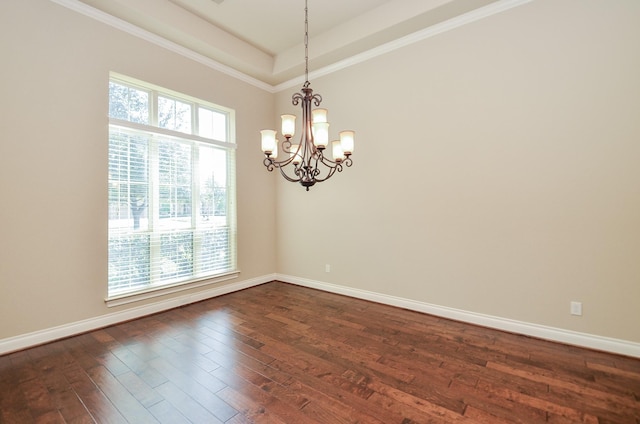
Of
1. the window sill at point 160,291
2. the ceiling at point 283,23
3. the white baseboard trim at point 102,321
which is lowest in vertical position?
the white baseboard trim at point 102,321

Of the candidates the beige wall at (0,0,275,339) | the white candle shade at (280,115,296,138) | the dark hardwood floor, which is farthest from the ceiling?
the dark hardwood floor

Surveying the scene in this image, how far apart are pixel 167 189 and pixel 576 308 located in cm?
461

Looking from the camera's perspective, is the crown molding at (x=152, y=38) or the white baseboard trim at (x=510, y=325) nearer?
the white baseboard trim at (x=510, y=325)

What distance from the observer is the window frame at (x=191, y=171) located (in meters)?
3.31

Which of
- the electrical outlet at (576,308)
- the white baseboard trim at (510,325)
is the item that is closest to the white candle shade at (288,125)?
the white baseboard trim at (510,325)

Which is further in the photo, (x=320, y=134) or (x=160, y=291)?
(x=160, y=291)

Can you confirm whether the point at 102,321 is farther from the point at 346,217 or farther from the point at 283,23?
the point at 283,23

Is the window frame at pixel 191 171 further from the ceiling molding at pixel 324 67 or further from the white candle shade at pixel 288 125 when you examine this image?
the white candle shade at pixel 288 125

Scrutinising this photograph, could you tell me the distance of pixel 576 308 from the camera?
267cm

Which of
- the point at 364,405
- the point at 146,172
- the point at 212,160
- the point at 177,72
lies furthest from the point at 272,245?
the point at 364,405

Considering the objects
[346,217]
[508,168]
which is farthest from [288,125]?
[508,168]

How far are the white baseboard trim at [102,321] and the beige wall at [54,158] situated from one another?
60 mm

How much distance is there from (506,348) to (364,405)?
161 centimetres

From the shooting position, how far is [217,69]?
4191 mm
